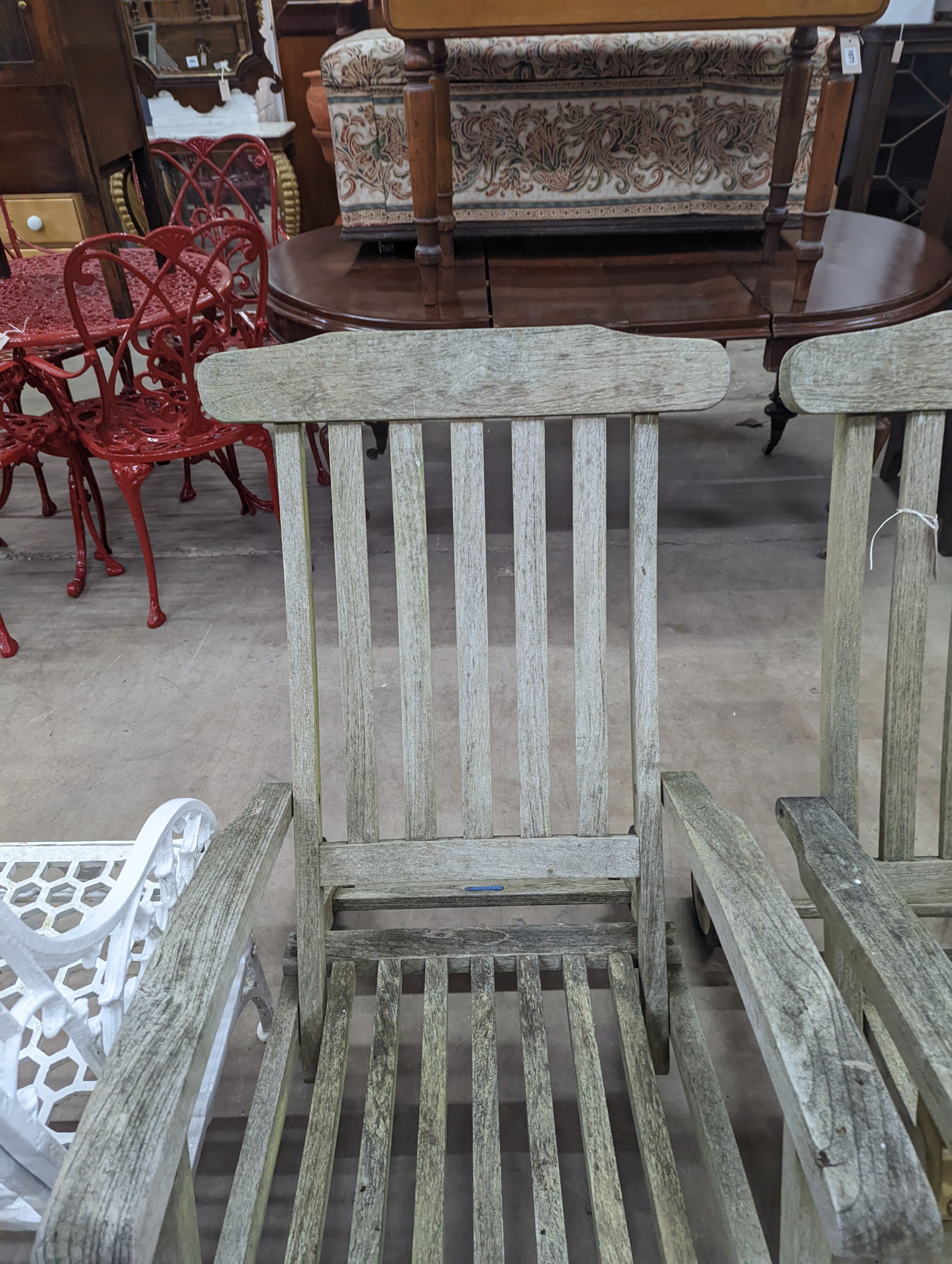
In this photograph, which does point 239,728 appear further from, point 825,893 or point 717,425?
point 717,425

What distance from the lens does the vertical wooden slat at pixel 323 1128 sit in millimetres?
848

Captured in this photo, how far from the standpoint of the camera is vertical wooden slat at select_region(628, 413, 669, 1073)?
1.00 meters

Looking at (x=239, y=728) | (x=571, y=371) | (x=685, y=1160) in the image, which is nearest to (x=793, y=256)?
(x=571, y=371)

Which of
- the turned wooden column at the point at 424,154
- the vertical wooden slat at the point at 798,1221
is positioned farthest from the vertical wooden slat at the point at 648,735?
the turned wooden column at the point at 424,154

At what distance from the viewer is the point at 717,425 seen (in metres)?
3.40

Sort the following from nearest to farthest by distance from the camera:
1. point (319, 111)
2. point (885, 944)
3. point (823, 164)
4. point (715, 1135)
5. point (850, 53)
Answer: point (885, 944)
point (715, 1135)
point (850, 53)
point (823, 164)
point (319, 111)

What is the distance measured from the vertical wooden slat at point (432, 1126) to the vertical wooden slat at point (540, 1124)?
0.10 metres

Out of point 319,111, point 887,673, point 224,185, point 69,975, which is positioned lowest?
point 69,975

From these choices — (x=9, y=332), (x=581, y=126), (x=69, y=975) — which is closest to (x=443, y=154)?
(x=581, y=126)

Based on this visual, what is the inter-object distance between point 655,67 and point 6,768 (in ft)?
8.25

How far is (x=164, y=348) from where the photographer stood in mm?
2211

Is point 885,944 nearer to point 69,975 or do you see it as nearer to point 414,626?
point 414,626

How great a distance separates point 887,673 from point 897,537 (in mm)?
166

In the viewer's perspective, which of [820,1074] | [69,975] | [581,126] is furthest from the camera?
[581,126]
